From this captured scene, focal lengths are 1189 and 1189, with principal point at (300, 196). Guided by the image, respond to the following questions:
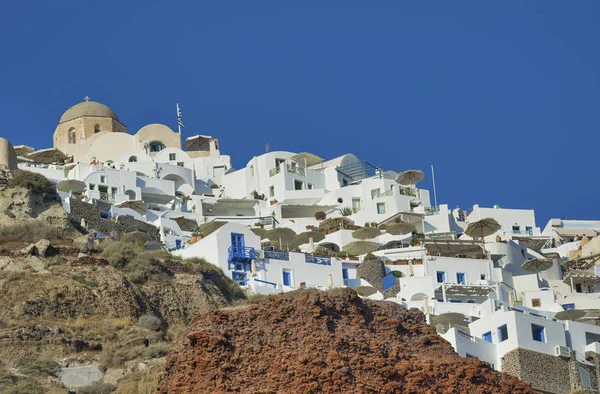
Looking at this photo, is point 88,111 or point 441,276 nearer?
point 441,276

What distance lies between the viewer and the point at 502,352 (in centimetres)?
4184

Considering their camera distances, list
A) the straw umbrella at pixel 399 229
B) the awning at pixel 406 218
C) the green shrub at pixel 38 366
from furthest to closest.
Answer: the awning at pixel 406 218
the straw umbrella at pixel 399 229
the green shrub at pixel 38 366

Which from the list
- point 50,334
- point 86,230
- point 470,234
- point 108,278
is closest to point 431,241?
point 470,234

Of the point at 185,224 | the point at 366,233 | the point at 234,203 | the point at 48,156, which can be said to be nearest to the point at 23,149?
the point at 48,156

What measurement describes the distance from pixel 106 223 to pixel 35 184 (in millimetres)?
5797

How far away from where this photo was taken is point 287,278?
5656cm

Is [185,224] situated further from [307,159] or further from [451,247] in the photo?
[307,159]

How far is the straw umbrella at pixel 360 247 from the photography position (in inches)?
2621

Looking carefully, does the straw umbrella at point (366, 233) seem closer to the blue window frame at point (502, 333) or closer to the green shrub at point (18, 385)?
the blue window frame at point (502, 333)

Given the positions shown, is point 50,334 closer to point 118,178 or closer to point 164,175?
point 118,178

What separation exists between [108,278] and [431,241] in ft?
78.1

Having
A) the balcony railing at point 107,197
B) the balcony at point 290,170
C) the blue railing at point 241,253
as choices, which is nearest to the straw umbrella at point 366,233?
the balcony at point 290,170

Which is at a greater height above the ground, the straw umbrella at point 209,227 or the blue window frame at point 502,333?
the straw umbrella at point 209,227

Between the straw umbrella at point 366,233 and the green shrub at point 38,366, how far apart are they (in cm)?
3460
